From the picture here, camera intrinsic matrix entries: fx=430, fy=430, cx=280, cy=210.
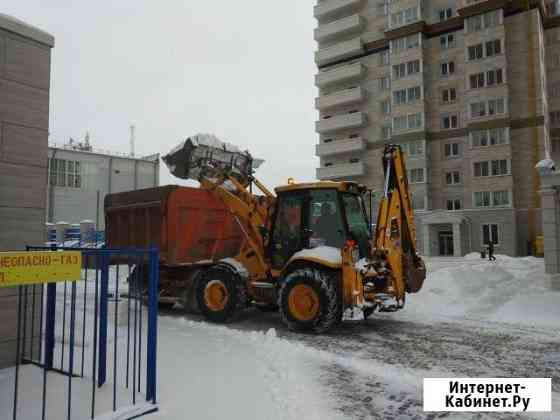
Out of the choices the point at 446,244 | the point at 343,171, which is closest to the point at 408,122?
the point at 343,171

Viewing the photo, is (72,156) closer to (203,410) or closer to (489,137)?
(489,137)

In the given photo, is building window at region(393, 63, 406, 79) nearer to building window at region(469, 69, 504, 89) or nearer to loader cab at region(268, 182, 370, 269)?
building window at region(469, 69, 504, 89)

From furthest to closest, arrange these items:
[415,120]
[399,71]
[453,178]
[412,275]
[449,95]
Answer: [399,71], [415,120], [449,95], [453,178], [412,275]

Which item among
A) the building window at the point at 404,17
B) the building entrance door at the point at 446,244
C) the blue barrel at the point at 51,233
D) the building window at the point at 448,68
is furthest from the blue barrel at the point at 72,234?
the building window at the point at 448,68

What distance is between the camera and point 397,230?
27.5 feet

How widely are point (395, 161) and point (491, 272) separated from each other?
8480mm

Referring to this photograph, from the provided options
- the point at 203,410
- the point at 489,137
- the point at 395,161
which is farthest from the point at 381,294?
the point at 489,137

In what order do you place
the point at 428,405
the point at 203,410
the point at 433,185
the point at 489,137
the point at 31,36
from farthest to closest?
the point at 433,185
the point at 489,137
the point at 31,36
the point at 428,405
the point at 203,410

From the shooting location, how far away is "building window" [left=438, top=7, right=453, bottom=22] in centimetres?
3906

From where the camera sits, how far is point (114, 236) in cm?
1066

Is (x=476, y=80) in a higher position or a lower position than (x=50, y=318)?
higher

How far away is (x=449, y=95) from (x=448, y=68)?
8.14ft

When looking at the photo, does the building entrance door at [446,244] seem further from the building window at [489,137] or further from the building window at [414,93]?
the building window at [414,93]

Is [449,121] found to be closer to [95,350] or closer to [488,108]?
[488,108]
